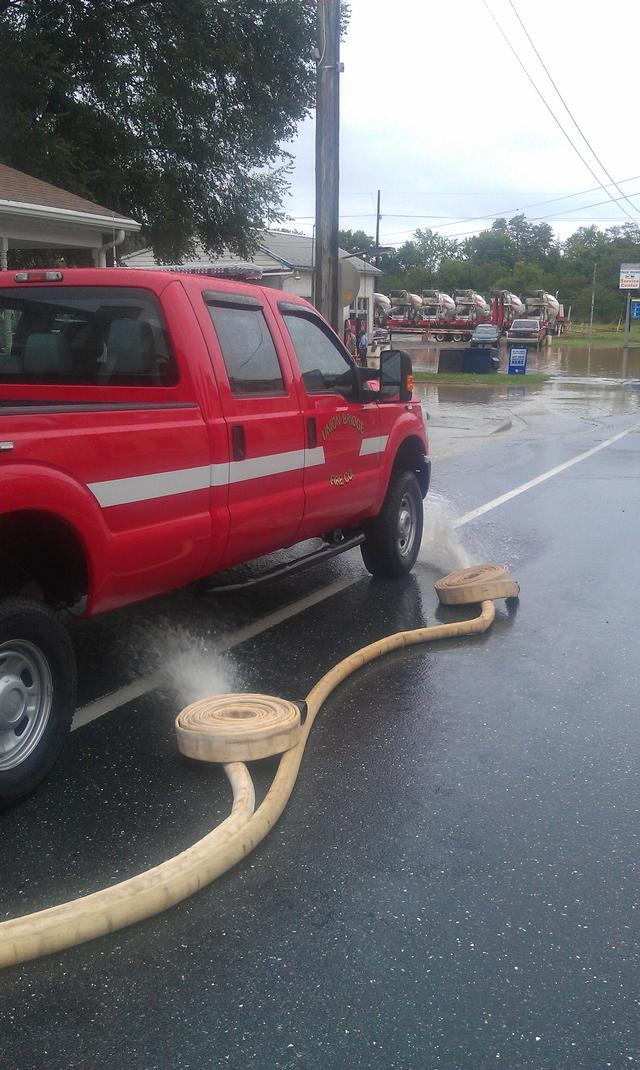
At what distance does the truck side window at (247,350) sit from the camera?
5.22m

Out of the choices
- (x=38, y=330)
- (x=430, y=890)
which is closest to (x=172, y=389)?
(x=38, y=330)

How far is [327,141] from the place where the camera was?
43.0 ft

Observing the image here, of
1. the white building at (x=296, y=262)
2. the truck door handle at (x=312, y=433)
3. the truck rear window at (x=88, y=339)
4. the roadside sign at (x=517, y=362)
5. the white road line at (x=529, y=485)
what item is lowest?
the white road line at (x=529, y=485)

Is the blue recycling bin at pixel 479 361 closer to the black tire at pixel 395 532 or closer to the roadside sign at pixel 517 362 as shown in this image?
the roadside sign at pixel 517 362

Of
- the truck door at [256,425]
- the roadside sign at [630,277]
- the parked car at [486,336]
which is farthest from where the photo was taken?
the parked car at [486,336]

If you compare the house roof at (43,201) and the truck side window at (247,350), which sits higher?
the house roof at (43,201)

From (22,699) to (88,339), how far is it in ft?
6.46

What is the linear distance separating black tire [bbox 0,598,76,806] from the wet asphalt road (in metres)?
0.15

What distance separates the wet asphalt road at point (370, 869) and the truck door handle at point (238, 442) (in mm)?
1151

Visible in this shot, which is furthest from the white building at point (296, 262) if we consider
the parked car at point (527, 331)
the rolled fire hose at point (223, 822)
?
the rolled fire hose at point (223, 822)

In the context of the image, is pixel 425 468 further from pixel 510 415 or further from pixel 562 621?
pixel 510 415

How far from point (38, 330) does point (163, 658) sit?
72.4 inches

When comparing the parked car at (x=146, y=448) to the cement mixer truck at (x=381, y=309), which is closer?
the parked car at (x=146, y=448)

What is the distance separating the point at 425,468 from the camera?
7781 mm
